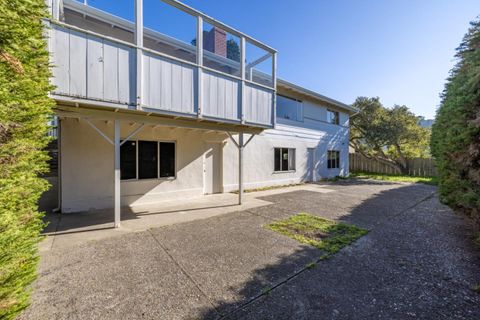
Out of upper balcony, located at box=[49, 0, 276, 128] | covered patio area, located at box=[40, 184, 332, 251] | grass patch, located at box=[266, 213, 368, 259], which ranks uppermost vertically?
Result: upper balcony, located at box=[49, 0, 276, 128]

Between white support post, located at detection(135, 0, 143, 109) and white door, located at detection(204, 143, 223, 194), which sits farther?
white door, located at detection(204, 143, 223, 194)

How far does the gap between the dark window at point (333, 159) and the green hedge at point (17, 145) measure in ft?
52.0

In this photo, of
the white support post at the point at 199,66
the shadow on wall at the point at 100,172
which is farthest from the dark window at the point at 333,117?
the white support post at the point at 199,66

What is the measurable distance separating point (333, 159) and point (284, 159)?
5.55 m

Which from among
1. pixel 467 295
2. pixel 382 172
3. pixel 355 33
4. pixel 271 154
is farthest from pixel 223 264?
pixel 382 172

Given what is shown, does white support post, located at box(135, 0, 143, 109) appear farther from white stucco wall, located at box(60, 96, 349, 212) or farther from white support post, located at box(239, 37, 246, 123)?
white support post, located at box(239, 37, 246, 123)

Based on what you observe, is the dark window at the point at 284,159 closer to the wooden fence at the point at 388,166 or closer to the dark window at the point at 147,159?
the dark window at the point at 147,159

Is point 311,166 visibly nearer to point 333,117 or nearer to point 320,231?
point 333,117

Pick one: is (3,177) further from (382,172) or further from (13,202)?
(382,172)

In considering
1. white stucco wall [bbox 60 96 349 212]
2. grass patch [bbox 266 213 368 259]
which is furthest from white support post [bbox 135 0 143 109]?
grass patch [bbox 266 213 368 259]

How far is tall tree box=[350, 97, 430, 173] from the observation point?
17.9 m

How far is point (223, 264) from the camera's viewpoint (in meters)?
3.51

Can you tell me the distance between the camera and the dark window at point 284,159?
1220 centimetres

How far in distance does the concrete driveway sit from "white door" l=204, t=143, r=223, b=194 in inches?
165
